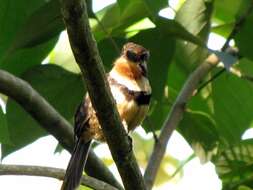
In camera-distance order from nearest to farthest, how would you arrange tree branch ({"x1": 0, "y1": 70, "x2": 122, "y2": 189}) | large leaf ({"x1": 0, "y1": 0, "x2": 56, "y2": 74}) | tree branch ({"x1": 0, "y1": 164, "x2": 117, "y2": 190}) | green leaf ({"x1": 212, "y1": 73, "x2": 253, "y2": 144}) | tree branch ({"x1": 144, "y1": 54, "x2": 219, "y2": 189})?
tree branch ({"x1": 0, "y1": 164, "x2": 117, "y2": 190}) < tree branch ({"x1": 0, "y1": 70, "x2": 122, "y2": 189}) < large leaf ({"x1": 0, "y1": 0, "x2": 56, "y2": 74}) < tree branch ({"x1": 144, "y1": 54, "x2": 219, "y2": 189}) < green leaf ({"x1": 212, "y1": 73, "x2": 253, "y2": 144})

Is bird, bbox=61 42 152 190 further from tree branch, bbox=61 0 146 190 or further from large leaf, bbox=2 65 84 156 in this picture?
tree branch, bbox=61 0 146 190

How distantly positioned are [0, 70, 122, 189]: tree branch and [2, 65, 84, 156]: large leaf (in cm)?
15

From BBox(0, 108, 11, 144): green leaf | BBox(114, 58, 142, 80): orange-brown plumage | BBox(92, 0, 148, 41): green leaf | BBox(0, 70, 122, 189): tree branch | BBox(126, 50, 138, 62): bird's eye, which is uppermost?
BBox(92, 0, 148, 41): green leaf

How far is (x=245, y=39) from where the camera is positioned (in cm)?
334

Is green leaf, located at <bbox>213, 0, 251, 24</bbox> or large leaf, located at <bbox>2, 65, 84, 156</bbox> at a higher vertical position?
green leaf, located at <bbox>213, 0, 251, 24</bbox>

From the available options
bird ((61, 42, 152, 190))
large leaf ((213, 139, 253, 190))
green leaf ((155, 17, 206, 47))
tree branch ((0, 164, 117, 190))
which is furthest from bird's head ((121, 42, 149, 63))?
tree branch ((0, 164, 117, 190))

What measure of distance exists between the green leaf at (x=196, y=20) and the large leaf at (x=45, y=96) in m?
0.51

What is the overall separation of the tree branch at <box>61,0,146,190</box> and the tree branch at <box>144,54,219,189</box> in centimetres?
44

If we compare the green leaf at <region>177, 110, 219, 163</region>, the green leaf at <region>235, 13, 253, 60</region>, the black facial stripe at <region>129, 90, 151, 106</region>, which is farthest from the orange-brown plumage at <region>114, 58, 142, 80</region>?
the green leaf at <region>235, 13, 253, 60</region>

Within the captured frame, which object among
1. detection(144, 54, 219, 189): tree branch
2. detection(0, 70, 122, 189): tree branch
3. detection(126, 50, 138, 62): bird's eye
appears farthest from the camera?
→ detection(126, 50, 138, 62): bird's eye

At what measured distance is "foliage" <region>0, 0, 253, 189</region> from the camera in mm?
3229

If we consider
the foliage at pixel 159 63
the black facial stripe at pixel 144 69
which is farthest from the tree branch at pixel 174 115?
the black facial stripe at pixel 144 69

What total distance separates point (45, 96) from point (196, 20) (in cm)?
73

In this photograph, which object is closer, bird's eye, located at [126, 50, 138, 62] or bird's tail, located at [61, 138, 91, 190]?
bird's tail, located at [61, 138, 91, 190]
